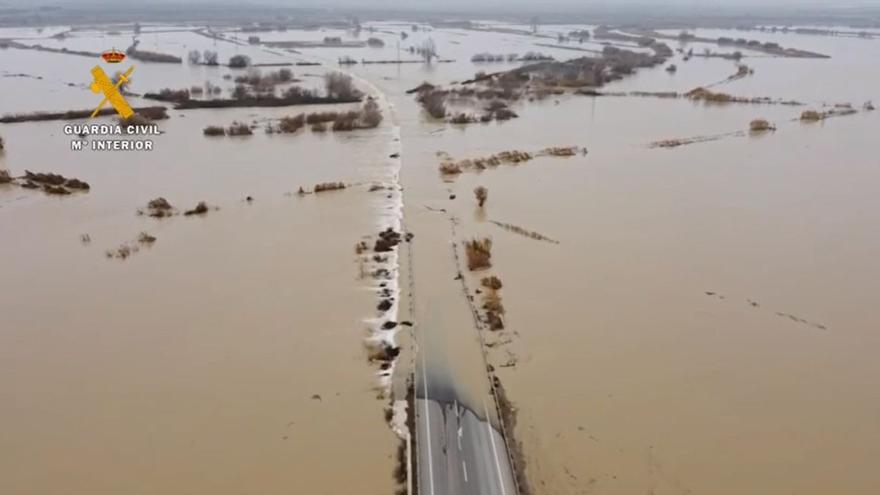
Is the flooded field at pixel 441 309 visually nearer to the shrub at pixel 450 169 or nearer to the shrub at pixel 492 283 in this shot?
the shrub at pixel 492 283

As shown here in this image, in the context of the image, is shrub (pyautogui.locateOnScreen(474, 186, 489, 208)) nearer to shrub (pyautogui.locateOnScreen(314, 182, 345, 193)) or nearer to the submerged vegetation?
shrub (pyautogui.locateOnScreen(314, 182, 345, 193))

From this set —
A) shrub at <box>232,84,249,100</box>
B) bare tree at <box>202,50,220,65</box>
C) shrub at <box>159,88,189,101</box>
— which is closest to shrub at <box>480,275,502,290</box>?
shrub at <box>232,84,249,100</box>

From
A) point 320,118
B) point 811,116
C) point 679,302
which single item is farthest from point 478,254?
point 811,116

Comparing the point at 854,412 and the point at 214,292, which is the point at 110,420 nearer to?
the point at 214,292

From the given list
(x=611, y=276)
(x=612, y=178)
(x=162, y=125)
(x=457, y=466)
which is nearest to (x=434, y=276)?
(x=611, y=276)

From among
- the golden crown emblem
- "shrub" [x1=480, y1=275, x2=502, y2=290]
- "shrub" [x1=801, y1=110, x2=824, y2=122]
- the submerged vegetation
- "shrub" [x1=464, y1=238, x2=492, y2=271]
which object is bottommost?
"shrub" [x1=480, y1=275, x2=502, y2=290]

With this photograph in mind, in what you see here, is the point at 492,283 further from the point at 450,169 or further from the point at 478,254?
the point at 450,169
